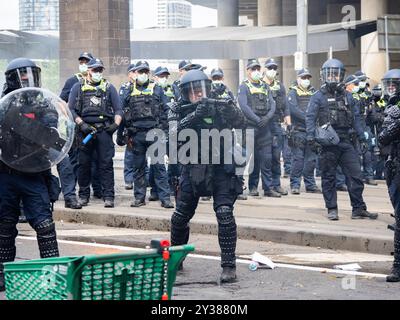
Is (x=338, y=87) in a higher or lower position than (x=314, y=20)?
lower

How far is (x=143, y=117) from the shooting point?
44.2 ft

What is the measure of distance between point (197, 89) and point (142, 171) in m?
4.79

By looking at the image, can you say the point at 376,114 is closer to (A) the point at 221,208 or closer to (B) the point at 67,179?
(B) the point at 67,179

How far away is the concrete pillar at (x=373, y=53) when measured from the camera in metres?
34.6

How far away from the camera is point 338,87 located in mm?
12500

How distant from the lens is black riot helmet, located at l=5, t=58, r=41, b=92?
8.26 metres

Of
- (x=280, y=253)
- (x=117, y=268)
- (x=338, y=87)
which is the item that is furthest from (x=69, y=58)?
(x=117, y=268)

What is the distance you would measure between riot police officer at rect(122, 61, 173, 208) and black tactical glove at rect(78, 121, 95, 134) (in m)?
0.53

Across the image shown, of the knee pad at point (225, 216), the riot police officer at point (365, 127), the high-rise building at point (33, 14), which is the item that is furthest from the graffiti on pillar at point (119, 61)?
the high-rise building at point (33, 14)

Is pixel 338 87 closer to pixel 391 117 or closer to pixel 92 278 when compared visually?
pixel 391 117

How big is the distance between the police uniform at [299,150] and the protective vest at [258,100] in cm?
104

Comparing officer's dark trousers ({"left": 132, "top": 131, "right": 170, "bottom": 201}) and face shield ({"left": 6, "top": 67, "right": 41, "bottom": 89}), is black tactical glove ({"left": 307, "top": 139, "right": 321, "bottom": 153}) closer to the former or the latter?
officer's dark trousers ({"left": 132, "top": 131, "right": 170, "bottom": 201})

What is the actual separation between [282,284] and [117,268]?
361 cm

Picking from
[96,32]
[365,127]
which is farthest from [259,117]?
[96,32]
